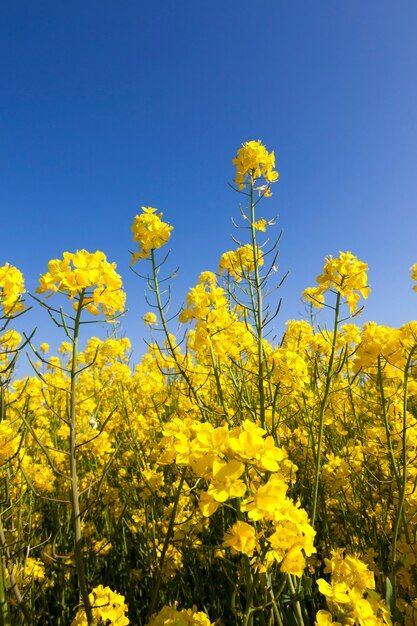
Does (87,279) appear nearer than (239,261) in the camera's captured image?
Yes

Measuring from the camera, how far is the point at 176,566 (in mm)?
2887

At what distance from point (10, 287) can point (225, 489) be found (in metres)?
1.56

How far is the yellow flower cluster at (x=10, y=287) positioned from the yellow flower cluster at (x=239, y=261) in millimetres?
1386

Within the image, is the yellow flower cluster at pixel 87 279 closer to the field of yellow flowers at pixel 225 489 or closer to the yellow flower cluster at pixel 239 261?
the field of yellow flowers at pixel 225 489

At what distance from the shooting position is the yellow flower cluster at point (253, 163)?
3154mm

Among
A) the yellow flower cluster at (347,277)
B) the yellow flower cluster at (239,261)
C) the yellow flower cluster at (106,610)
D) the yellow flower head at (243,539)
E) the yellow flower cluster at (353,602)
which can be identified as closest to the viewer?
the yellow flower head at (243,539)

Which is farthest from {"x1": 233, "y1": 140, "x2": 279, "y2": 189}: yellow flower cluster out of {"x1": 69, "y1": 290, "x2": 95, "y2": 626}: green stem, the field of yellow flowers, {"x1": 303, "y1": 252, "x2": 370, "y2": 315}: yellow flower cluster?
{"x1": 69, "y1": 290, "x2": 95, "y2": 626}: green stem

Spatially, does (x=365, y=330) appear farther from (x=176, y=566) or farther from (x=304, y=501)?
(x=176, y=566)

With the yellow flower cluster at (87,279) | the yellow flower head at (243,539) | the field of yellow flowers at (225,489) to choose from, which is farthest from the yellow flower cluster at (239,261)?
the yellow flower head at (243,539)

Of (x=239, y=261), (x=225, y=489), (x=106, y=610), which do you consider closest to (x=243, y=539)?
(x=225, y=489)

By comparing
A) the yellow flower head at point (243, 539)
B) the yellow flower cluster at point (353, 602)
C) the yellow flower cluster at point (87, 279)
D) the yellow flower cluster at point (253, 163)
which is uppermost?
the yellow flower cluster at point (253, 163)

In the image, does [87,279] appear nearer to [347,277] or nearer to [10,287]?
[10,287]

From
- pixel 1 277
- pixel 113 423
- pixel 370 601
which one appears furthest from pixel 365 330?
pixel 113 423

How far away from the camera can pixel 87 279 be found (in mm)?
1784
